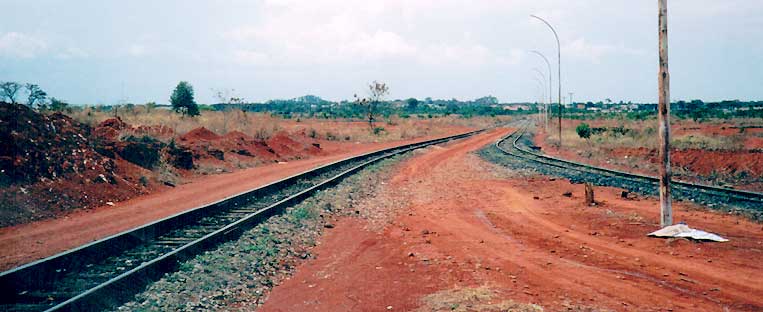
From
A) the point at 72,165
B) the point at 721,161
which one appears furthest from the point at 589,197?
the point at 72,165

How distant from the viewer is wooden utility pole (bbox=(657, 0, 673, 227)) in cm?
1013

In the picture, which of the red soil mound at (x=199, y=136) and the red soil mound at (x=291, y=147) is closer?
the red soil mound at (x=199, y=136)

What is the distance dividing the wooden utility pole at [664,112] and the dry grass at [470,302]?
489 cm

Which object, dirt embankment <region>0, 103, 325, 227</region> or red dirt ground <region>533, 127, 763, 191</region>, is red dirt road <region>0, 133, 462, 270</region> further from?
red dirt ground <region>533, 127, 763, 191</region>

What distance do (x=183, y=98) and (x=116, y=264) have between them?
54.8 meters

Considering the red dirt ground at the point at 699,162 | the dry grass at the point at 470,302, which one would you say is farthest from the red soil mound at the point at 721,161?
the dry grass at the point at 470,302

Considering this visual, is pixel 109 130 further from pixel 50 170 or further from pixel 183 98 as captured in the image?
pixel 183 98

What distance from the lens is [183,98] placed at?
59.8 meters

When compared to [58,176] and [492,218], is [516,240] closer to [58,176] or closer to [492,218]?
[492,218]

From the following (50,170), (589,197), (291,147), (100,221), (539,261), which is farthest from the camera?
(291,147)

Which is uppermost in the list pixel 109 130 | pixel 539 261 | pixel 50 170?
pixel 109 130

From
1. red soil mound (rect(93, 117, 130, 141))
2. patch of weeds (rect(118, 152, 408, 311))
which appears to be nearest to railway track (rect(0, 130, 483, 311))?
patch of weeds (rect(118, 152, 408, 311))

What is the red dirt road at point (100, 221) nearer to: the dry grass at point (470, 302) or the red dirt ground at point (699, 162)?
the dry grass at point (470, 302)

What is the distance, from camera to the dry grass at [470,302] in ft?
21.3
